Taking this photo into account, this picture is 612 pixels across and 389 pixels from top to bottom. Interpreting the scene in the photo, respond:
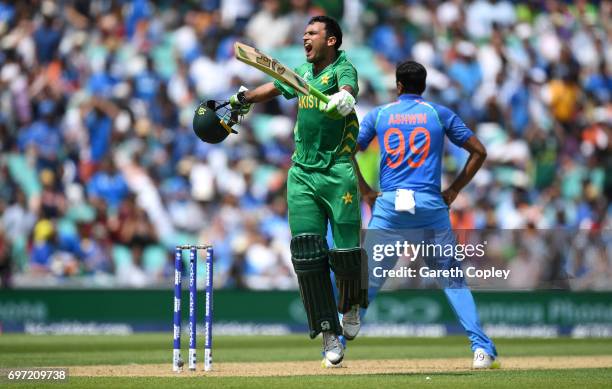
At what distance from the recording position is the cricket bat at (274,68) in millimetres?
7555

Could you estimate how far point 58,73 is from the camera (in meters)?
19.8

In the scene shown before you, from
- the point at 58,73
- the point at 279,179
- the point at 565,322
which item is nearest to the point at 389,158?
the point at 565,322

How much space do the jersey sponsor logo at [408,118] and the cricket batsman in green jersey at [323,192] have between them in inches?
37.6

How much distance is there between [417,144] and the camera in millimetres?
9133

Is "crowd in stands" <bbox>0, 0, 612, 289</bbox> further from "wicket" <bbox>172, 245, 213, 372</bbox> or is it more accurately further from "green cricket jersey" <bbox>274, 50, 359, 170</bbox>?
"green cricket jersey" <bbox>274, 50, 359, 170</bbox>

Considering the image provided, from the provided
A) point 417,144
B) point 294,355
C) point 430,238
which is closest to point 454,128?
point 417,144

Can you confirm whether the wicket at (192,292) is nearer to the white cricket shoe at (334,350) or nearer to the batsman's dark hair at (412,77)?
the white cricket shoe at (334,350)

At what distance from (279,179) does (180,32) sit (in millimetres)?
3643

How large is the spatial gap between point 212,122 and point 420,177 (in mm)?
1800

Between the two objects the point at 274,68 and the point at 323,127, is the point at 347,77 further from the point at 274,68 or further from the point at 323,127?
the point at 274,68

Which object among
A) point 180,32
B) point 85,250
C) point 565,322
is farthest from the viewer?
point 180,32

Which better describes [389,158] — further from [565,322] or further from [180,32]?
[180,32]

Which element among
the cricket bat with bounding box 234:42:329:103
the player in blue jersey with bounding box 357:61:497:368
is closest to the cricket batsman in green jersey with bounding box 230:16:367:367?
the cricket bat with bounding box 234:42:329:103

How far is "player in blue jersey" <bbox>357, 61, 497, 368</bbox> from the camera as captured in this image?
902cm
